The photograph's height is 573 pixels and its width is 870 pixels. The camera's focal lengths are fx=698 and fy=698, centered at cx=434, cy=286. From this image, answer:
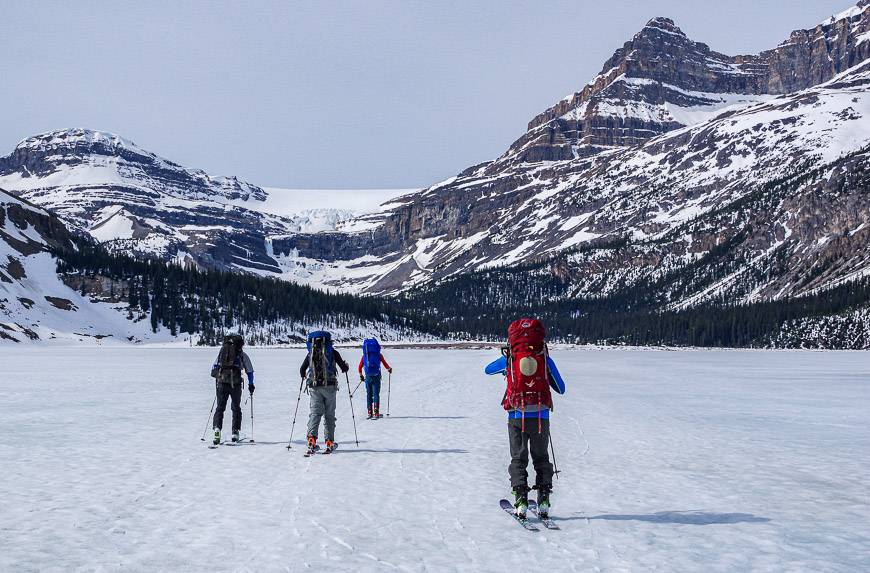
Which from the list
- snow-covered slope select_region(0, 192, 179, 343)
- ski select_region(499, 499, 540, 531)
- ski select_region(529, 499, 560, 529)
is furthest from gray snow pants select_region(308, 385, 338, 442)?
snow-covered slope select_region(0, 192, 179, 343)

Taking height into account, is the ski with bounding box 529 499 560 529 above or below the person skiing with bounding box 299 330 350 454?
below

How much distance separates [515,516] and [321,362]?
7.05 m

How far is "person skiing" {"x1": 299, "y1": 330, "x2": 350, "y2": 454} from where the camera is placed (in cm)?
1623

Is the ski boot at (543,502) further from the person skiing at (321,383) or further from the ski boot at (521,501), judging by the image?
the person skiing at (321,383)

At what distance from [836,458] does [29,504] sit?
16.7 meters

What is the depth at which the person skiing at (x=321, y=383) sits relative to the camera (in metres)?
16.2

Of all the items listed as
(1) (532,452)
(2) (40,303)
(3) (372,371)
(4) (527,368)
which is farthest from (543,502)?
(2) (40,303)

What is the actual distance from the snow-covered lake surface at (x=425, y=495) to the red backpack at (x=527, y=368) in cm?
182

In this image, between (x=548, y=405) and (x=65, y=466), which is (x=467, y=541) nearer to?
(x=548, y=405)

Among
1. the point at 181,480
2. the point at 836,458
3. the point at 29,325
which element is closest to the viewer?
the point at 181,480

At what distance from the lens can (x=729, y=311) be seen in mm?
192375

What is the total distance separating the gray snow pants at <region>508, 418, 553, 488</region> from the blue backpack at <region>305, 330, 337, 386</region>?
664 centimetres

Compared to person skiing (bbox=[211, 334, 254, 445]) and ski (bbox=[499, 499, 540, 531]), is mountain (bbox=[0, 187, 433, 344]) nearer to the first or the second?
person skiing (bbox=[211, 334, 254, 445])

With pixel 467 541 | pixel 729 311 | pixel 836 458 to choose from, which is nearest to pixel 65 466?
pixel 467 541
